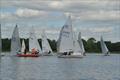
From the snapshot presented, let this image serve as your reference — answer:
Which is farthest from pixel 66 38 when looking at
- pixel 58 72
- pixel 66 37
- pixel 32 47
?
pixel 58 72

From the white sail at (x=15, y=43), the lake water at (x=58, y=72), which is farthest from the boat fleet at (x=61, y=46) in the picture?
the lake water at (x=58, y=72)

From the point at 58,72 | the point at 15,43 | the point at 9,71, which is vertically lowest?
the point at 58,72

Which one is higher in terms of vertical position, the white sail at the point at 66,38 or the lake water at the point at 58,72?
the white sail at the point at 66,38

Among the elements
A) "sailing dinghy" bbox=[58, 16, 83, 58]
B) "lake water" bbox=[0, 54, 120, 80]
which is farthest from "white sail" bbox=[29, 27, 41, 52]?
"lake water" bbox=[0, 54, 120, 80]

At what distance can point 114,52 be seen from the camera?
190m

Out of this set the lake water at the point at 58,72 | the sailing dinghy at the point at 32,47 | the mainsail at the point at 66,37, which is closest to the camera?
the lake water at the point at 58,72

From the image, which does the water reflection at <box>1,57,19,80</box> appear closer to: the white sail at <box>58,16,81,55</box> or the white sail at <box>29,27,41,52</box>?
the white sail at <box>58,16,81,55</box>

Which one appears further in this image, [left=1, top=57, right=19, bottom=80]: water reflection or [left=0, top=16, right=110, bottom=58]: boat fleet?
[left=0, top=16, right=110, bottom=58]: boat fleet

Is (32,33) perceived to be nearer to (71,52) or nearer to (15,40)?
(15,40)

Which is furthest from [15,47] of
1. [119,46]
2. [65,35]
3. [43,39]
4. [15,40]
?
[119,46]

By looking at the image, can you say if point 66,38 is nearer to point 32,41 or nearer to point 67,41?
point 67,41

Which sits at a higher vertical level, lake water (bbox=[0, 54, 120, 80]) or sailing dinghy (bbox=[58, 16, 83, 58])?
sailing dinghy (bbox=[58, 16, 83, 58])

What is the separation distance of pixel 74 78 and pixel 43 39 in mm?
69012

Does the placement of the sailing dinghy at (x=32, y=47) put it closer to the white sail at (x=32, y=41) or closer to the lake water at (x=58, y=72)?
the white sail at (x=32, y=41)
